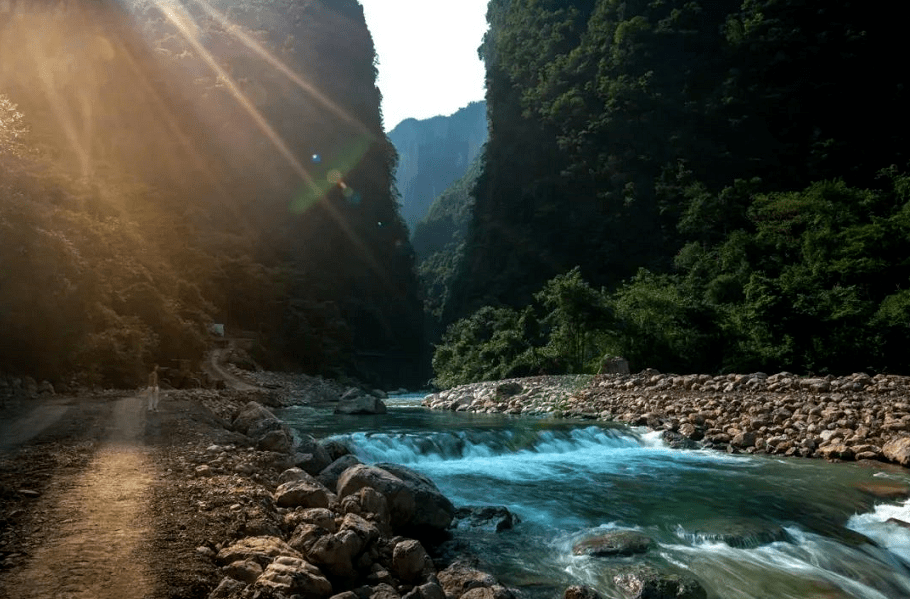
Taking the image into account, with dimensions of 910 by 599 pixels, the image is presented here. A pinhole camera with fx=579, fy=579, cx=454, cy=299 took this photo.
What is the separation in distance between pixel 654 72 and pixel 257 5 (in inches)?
2472

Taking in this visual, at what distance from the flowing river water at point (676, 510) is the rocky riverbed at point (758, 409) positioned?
0.97 metres

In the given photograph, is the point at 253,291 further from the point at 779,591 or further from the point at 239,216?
the point at 779,591

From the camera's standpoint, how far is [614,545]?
6922mm

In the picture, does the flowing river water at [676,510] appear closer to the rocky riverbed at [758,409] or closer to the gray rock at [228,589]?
the rocky riverbed at [758,409]

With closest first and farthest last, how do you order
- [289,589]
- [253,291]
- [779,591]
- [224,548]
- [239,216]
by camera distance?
1. [289,589]
2. [224,548]
3. [779,591]
4. [253,291]
5. [239,216]

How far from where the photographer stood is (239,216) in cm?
6838

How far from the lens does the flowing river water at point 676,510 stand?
255 inches

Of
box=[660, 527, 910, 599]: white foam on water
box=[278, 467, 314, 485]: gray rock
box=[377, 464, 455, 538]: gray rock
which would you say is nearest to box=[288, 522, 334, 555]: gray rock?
box=[278, 467, 314, 485]: gray rock

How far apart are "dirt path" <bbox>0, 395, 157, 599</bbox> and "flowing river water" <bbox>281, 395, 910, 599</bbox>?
358 cm

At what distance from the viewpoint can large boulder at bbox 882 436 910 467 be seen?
1195 cm

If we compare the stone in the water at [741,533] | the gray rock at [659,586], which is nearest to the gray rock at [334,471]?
the gray rock at [659,586]

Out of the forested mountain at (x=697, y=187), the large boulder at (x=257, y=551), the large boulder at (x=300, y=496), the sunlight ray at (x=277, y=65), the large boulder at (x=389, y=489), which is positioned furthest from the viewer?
the sunlight ray at (x=277, y=65)

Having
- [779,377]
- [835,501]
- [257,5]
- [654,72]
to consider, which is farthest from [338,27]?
[835,501]

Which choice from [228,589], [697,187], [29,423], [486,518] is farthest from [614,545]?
[697,187]
